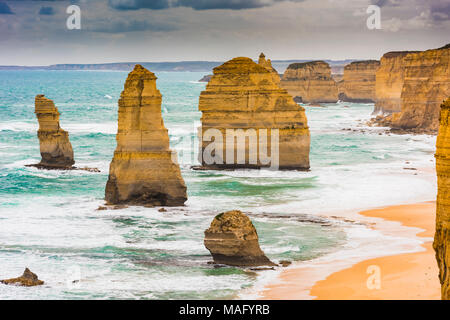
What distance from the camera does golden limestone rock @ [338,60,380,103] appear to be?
118062mm

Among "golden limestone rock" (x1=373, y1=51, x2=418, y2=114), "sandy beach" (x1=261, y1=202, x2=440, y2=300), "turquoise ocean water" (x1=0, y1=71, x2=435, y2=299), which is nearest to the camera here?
"sandy beach" (x1=261, y1=202, x2=440, y2=300)

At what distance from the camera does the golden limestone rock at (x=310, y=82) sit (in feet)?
390

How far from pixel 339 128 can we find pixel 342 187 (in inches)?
1579

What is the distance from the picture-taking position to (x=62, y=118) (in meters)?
94.6

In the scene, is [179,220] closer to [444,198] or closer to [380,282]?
[380,282]

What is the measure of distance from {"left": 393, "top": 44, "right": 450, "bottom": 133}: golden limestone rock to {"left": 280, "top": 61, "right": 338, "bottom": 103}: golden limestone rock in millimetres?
48280

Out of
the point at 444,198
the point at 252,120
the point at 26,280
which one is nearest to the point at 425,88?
the point at 252,120

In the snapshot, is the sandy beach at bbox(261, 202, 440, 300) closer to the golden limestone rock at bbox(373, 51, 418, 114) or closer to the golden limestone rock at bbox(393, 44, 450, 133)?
the golden limestone rock at bbox(393, 44, 450, 133)

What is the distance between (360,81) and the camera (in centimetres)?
12244

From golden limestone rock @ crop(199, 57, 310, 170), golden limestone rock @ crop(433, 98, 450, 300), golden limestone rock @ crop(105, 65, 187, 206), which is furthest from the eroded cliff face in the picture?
golden limestone rock @ crop(433, 98, 450, 300)

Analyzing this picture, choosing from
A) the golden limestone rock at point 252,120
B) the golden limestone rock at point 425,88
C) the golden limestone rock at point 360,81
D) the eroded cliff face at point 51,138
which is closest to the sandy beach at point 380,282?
the golden limestone rock at point 252,120

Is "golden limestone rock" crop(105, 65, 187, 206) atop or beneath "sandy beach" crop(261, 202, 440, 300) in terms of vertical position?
atop
